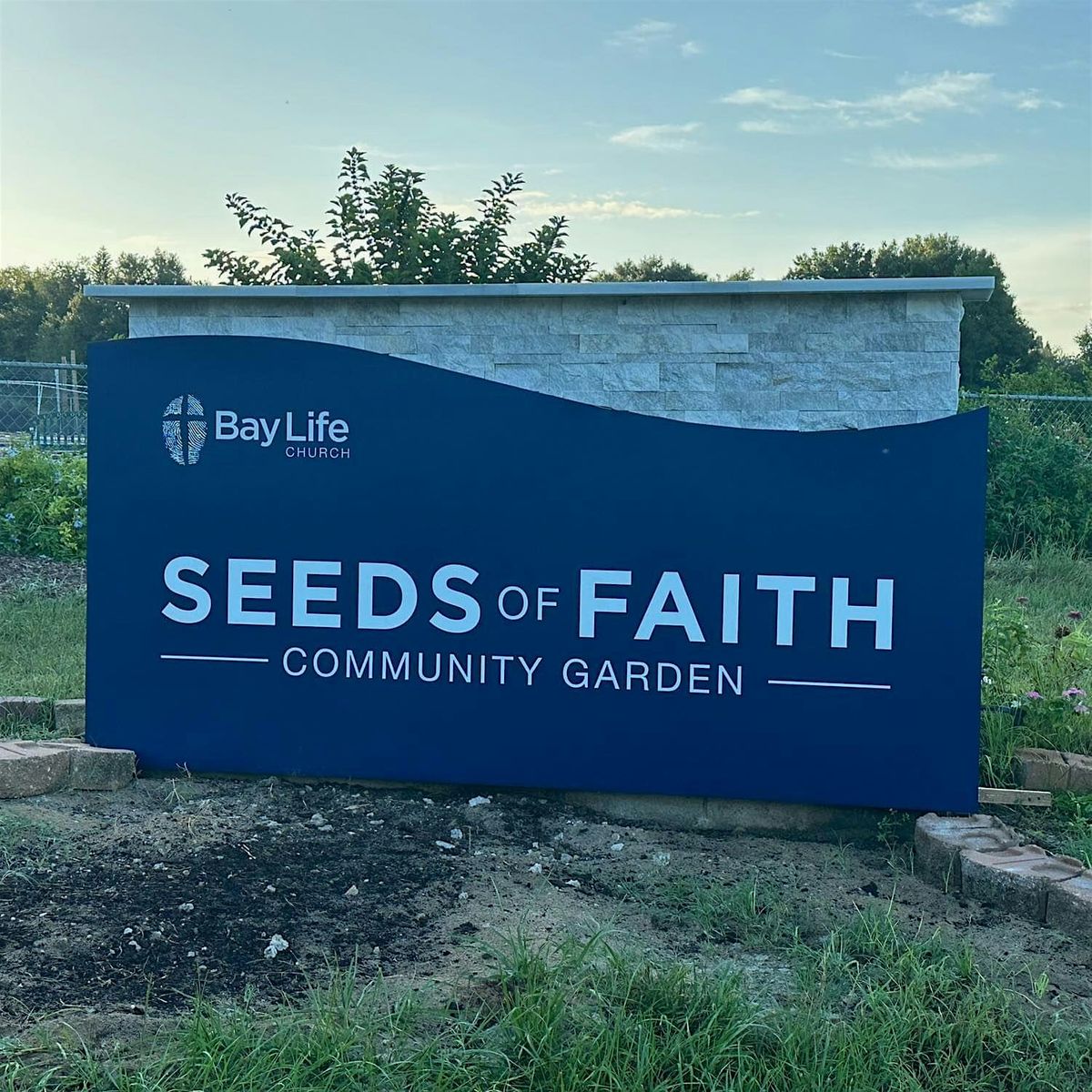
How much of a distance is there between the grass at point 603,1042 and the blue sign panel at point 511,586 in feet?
4.86

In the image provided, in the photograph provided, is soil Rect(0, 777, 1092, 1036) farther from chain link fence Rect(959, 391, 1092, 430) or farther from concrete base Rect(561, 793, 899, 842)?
chain link fence Rect(959, 391, 1092, 430)

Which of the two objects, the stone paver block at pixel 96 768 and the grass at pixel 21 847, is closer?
the grass at pixel 21 847

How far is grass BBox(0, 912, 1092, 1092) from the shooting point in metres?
2.56

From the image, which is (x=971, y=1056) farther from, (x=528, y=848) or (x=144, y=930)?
(x=144, y=930)

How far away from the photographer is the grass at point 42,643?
604 centimetres

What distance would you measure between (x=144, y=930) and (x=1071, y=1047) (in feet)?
7.79

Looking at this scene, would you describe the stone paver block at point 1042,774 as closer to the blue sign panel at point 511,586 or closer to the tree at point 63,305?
the blue sign panel at point 511,586

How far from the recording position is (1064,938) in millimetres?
3555

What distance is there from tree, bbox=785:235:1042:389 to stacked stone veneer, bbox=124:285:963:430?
25047 mm

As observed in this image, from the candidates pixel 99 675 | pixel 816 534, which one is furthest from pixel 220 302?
pixel 816 534

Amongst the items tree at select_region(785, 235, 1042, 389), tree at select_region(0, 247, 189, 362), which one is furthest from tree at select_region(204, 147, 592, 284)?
tree at select_region(0, 247, 189, 362)

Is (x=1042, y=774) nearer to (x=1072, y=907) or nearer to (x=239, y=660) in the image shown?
(x=1072, y=907)

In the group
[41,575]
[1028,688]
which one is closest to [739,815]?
[1028,688]

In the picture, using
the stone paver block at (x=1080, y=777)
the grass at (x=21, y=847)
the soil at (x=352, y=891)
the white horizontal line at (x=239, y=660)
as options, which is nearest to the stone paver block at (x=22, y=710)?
the soil at (x=352, y=891)
